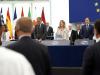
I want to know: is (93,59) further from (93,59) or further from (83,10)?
(83,10)

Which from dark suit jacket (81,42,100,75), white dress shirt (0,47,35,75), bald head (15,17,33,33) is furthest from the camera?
dark suit jacket (81,42,100,75)

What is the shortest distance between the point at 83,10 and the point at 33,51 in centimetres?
1273

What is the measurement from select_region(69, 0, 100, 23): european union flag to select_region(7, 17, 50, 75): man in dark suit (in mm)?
12465

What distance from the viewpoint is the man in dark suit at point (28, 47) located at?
3.40 meters

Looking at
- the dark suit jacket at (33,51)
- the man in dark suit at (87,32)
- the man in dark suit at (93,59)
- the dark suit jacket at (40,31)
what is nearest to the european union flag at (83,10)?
the man in dark suit at (87,32)

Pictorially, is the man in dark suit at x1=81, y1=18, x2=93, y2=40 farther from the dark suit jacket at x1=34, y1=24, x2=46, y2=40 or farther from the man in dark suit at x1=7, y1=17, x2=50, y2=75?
the man in dark suit at x1=7, y1=17, x2=50, y2=75

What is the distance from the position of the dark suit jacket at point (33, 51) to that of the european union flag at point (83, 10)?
40.8ft

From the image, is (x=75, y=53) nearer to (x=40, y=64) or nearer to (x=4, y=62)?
(x=40, y=64)

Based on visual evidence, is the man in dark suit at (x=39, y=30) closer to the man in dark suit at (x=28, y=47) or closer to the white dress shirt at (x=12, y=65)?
the man in dark suit at (x=28, y=47)

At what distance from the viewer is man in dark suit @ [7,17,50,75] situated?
11.2 feet

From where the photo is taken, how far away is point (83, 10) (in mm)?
15969

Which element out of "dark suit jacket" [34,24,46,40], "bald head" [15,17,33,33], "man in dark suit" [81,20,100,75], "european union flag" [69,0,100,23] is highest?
"european union flag" [69,0,100,23]

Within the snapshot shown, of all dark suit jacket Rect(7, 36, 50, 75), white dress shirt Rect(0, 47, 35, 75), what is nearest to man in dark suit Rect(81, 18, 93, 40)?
dark suit jacket Rect(7, 36, 50, 75)

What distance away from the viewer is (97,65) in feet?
12.3
